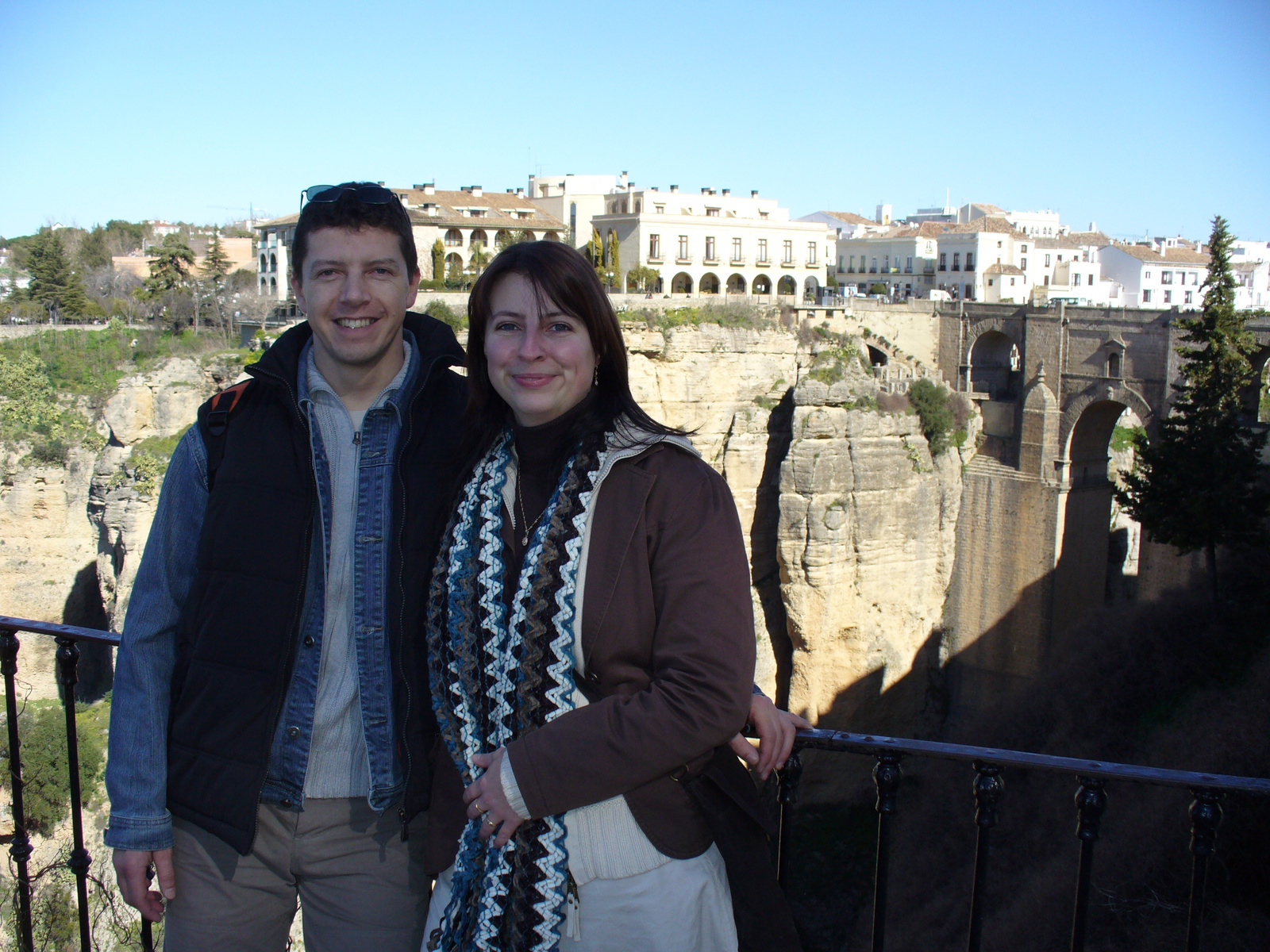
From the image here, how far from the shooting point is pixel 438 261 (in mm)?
21734

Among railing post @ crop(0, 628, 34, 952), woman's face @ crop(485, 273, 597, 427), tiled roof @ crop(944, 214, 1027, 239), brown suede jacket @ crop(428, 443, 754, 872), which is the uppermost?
tiled roof @ crop(944, 214, 1027, 239)

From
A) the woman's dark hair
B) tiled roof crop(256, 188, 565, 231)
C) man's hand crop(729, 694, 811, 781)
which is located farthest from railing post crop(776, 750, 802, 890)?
tiled roof crop(256, 188, 565, 231)

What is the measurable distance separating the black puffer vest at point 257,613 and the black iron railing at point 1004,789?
2.78ft

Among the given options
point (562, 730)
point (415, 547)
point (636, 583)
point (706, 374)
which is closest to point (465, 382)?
point (415, 547)

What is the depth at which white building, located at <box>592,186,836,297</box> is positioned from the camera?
25438mm

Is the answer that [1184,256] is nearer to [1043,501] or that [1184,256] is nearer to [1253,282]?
[1253,282]

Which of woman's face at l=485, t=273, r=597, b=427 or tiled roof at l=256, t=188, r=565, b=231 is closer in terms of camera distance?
woman's face at l=485, t=273, r=597, b=427

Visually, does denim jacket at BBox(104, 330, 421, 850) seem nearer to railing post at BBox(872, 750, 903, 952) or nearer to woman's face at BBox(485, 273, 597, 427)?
woman's face at BBox(485, 273, 597, 427)

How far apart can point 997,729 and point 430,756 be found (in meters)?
15.6

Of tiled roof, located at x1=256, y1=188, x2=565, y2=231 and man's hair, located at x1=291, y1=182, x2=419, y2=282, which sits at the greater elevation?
tiled roof, located at x1=256, y1=188, x2=565, y2=231

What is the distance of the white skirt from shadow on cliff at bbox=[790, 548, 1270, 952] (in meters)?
5.20

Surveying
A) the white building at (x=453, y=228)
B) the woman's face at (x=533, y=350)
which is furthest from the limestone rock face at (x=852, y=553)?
the woman's face at (x=533, y=350)

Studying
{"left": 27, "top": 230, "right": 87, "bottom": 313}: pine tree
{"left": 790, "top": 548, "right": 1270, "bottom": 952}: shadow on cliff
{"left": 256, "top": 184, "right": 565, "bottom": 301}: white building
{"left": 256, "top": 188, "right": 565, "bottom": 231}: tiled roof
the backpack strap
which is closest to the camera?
the backpack strap

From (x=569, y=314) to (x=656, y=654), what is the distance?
0.64 m
